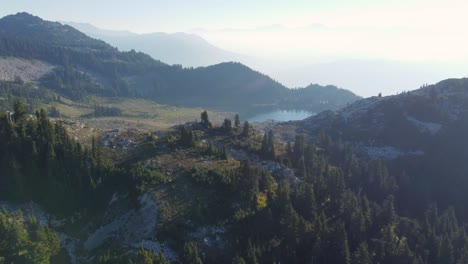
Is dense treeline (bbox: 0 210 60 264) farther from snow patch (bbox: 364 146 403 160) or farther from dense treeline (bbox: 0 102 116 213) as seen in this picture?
snow patch (bbox: 364 146 403 160)

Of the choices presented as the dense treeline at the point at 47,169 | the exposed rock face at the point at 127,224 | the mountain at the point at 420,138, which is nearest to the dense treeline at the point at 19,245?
the exposed rock face at the point at 127,224

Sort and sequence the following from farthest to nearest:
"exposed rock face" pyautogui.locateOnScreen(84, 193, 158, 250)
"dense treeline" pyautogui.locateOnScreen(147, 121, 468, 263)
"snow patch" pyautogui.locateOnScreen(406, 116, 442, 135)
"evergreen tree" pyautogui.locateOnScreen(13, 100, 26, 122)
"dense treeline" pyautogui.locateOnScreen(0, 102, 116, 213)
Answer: "snow patch" pyautogui.locateOnScreen(406, 116, 442, 135)
"evergreen tree" pyautogui.locateOnScreen(13, 100, 26, 122)
"dense treeline" pyautogui.locateOnScreen(0, 102, 116, 213)
"exposed rock face" pyautogui.locateOnScreen(84, 193, 158, 250)
"dense treeline" pyautogui.locateOnScreen(147, 121, 468, 263)

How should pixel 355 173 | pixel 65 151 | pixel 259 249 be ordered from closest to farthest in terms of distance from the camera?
pixel 259 249, pixel 65 151, pixel 355 173

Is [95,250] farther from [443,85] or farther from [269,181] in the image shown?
[443,85]

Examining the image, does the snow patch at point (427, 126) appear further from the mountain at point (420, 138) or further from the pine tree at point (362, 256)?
the pine tree at point (362, 256)

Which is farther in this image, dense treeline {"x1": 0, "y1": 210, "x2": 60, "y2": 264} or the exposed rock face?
the exposed rock face

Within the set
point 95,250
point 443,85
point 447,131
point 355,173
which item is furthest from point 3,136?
point 443,85

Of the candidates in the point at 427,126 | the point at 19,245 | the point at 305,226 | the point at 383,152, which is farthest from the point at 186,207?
the point at 427,126

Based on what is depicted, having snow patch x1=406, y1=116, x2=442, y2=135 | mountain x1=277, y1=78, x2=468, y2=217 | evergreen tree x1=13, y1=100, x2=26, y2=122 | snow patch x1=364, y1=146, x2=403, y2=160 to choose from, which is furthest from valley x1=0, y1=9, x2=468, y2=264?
snow patch x1=406, y1=116, x2=442, y2=135
